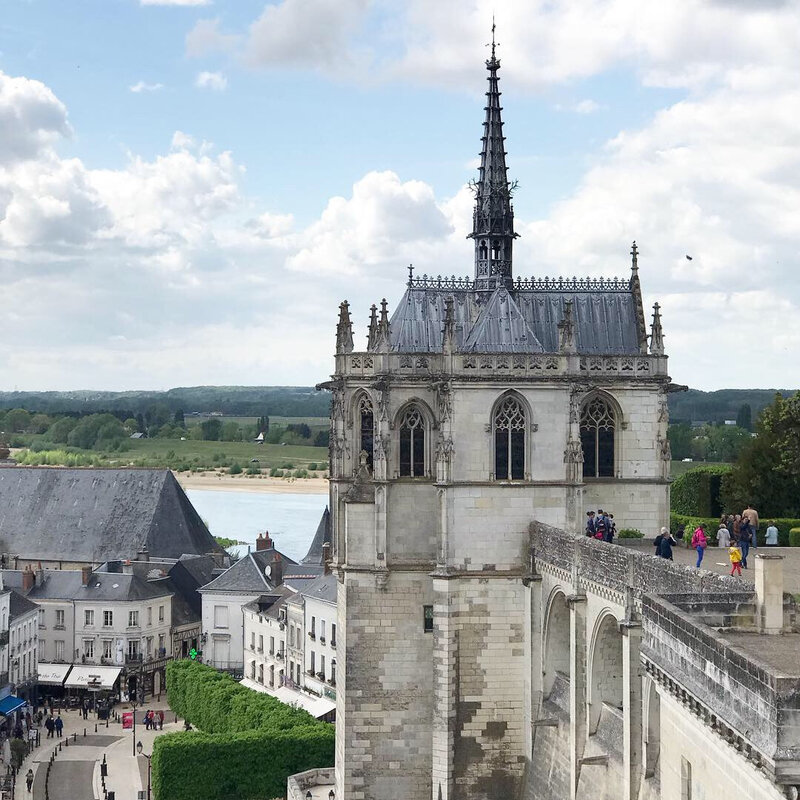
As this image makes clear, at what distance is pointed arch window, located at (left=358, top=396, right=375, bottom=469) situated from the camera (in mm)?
43031

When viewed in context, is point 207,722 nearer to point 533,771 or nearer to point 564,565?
point 533,771

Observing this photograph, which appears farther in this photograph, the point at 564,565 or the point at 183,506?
the point at 183,506

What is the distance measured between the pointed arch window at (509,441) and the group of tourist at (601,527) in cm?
229

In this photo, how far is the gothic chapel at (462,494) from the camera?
40688 mm

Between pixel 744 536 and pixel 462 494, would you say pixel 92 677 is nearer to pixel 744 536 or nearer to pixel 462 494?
pixel 462 494

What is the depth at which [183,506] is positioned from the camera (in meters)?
103

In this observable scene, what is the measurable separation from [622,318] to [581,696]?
14.4 meters

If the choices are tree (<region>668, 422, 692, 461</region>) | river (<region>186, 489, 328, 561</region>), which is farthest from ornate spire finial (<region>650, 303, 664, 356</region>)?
tree (<region>668, 422, 692, 461</region>)

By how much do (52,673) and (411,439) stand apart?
48.5 meters

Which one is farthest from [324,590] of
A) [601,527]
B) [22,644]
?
[601,527]

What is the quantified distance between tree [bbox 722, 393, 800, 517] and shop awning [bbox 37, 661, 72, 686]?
40.3 m

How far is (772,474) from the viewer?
204 ft

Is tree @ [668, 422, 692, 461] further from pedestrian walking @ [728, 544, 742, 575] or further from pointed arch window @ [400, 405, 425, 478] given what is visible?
pedestrian walking @ [728, 544, 742, 575]

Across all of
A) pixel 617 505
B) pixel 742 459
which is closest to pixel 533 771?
pixel 617 505
